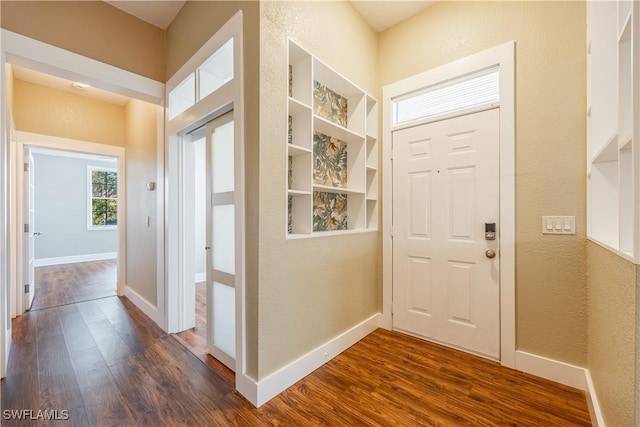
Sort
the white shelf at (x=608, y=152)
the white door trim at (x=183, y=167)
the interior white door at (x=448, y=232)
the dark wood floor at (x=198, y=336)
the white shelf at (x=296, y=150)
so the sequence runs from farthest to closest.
Answer: the dark wood floor at (x=198, y=336) → the interior white door at (x=448, y=232) → the white shelf at (x=296, y=150) → the white door trim at (x=183, y=167) → the white shelf at (x=608, y=152)

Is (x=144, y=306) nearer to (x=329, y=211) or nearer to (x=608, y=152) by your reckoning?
(x=329, y=211)

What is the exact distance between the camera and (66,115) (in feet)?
11.8

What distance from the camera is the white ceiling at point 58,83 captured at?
318 centimetres

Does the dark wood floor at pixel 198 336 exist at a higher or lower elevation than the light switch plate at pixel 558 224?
lower

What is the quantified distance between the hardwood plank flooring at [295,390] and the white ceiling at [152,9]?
3.28m

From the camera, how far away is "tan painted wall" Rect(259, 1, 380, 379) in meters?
→ 1.75

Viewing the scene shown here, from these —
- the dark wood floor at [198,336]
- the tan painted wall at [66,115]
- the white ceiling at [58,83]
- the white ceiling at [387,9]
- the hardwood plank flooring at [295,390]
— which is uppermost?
→ the white ceiling at [387,9]

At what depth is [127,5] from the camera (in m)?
2.52

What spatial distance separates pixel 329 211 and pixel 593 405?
2.22 metres

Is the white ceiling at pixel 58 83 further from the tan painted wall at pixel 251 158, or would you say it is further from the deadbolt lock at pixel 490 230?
the deadbolt lock at pixel 490 230

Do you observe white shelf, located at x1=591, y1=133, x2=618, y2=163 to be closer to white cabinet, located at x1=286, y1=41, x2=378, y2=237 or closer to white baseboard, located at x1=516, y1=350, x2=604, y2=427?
white baseboard, located at x1=516, y1=350, x2=604, y2=427

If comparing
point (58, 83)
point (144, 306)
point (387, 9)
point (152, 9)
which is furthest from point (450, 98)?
point (58, 83)

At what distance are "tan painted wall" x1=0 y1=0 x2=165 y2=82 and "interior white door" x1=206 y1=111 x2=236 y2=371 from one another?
3.84 ft

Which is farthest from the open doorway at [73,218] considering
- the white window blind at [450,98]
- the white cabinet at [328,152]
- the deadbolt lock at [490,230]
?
the deadbolt lock at [490,230]
